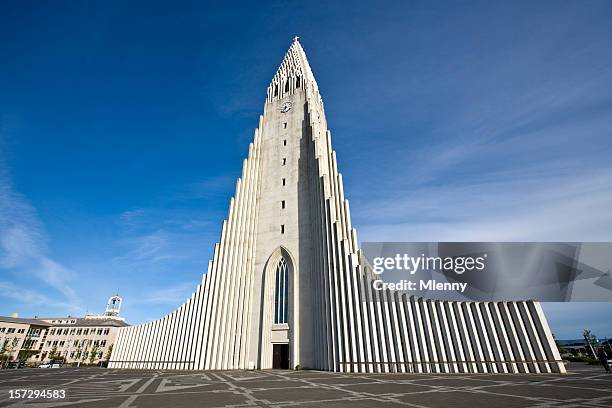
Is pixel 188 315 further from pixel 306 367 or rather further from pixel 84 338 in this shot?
pixel 84 338

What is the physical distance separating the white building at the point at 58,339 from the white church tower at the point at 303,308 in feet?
234

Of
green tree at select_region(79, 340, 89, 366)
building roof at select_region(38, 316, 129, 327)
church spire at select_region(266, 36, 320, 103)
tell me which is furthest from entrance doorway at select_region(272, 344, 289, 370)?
building roof at select_region(38, 316, 129, 327)

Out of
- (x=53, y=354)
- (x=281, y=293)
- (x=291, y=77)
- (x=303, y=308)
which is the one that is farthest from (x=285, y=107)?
(x=53, y=354)

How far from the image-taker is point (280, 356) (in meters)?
27.1

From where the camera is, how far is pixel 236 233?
1233 inches

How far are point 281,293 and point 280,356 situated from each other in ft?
18.5

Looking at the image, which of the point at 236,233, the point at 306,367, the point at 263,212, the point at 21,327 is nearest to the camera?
the point at 306,367

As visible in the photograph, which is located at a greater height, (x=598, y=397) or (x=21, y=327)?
(x=21, y=327)

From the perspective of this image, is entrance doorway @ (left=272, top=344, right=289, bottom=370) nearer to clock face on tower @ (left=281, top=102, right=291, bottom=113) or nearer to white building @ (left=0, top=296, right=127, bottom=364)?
clock face on tower @ (left=281, top=102, right=291, bottom=113)

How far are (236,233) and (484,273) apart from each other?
42.9 m

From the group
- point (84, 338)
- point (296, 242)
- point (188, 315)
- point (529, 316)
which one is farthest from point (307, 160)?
point (84, 338)

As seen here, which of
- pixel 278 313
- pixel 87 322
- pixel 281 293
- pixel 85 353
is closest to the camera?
pixel 278 313

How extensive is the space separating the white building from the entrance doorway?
261 ft

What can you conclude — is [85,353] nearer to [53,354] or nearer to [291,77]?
[53,354]
